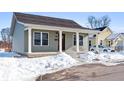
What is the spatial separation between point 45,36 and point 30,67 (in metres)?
5.12

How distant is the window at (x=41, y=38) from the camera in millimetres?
15845

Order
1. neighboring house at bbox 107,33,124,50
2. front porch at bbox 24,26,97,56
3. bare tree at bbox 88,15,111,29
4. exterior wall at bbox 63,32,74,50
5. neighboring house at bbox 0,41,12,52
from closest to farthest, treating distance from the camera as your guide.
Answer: front porch at bbox 24,26,97,56 < exterior wall at bbox 63,32,74,50 < bare tree at bbox 88,15,111,29 < neighboring house at bbox 0,41,12,52 < neighboring house at bbox 107,33,124,50

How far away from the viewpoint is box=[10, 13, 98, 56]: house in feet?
49.1

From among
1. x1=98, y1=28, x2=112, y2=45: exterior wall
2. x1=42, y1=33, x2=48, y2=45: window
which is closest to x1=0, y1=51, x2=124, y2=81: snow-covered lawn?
x1=42, y1=33, x2=48, y2=45: window

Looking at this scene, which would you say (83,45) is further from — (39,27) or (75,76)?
(75,76)

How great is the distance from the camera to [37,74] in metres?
10.6

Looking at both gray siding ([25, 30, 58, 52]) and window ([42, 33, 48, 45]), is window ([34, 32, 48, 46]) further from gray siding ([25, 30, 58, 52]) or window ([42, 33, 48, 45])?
gray siding ([25, 30, 58, 52])

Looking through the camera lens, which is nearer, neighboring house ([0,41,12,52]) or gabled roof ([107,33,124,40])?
neighboring house ([0,41,12,52])

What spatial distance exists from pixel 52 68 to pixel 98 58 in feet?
17.0

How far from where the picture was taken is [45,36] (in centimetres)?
1642

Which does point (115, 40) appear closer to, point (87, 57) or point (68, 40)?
point (68, 40)

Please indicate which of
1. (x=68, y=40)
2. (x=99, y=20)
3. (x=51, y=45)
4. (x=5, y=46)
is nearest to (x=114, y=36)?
(x=99, y=20)
